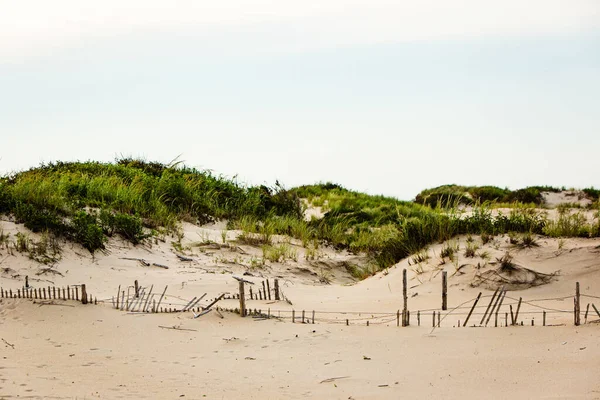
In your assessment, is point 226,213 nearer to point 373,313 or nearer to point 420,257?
point 420,257

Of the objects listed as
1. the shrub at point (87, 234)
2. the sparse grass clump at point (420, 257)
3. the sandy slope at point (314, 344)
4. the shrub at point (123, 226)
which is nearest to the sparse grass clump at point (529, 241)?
→ the sandy slope at point (314, 344)

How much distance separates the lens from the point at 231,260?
14383mm

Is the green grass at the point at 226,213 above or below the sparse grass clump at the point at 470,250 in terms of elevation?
above

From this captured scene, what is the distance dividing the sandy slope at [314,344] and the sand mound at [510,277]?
0.38 feet

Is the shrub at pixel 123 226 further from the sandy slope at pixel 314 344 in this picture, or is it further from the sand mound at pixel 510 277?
the sand mound at pixel 510 277

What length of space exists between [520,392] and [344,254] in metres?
9.12

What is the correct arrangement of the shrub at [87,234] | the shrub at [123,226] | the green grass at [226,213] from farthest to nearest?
the shrub at [123,226], the shrub at [87,234], the green grass at [226,213]

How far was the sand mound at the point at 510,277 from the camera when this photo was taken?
11125 mm

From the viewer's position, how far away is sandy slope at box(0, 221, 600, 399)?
7203 millimetres

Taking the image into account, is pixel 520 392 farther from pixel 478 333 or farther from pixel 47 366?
pixel 47 366

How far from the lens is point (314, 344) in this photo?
8.55m

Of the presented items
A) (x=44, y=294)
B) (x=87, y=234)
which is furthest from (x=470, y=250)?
(x=87, y=234)

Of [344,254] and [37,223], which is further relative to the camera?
[344,254]

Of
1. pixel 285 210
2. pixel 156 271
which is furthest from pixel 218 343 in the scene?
pixel 285 210
